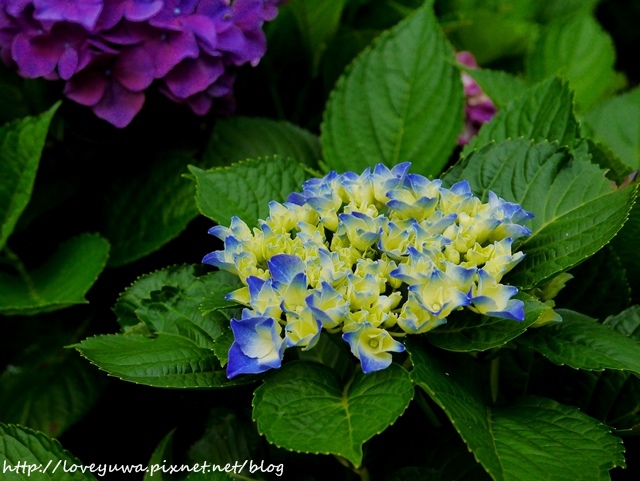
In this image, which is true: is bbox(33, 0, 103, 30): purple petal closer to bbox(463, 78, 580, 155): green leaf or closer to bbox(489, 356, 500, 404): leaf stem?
bbox(463, 78, 580, 155): green leaf

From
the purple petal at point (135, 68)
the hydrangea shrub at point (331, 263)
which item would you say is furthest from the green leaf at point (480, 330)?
the purple petal at point (135, 68)

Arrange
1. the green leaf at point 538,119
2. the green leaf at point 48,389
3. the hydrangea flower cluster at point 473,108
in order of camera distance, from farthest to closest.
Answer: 1. the hydrangea flower cluster at point 473,108
2. the green leaf at point 48,389
3. the green leaf at point 538,119

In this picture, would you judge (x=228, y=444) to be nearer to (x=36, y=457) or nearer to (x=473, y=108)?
(x=36, y=457)

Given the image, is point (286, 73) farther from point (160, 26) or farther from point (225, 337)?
point (225, 337)

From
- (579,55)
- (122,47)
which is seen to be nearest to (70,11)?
(122,47)

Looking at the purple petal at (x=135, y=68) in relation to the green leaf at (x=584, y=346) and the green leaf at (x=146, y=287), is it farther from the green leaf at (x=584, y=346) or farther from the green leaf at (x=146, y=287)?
the green leaf at (x=584, y=346)

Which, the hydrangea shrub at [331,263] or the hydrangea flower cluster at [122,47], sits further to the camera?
the hydrangea flower cluster at [122,47]
